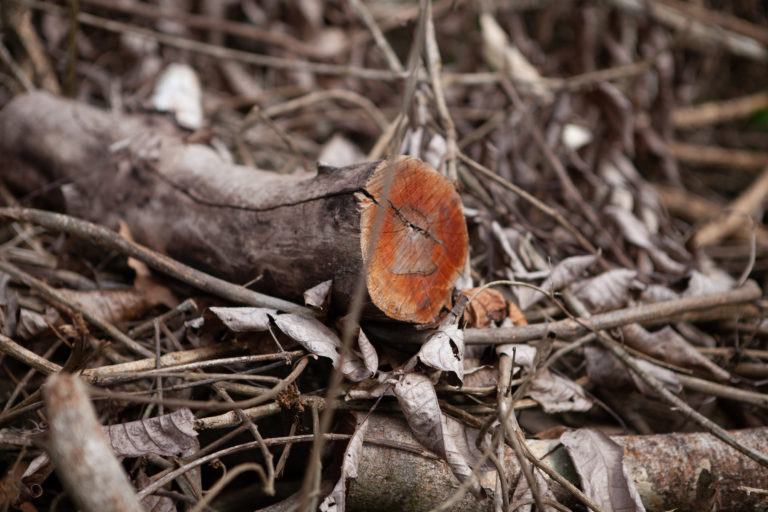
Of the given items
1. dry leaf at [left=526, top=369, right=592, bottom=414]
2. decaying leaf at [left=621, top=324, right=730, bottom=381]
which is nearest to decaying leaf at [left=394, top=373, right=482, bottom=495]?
dry leaf at [left=526, top=369, right=592, bottom=414]

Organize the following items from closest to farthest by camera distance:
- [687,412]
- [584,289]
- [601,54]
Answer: [687,412] → [584,289] → [601,54]

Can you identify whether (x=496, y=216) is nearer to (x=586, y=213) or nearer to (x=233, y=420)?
(x=586, y=213)

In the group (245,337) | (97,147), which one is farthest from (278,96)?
(245,337)

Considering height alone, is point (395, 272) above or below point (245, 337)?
above

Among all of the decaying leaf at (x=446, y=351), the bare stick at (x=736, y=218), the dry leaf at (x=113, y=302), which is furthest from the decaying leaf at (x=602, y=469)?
the bare stick at (x=736, y=218)

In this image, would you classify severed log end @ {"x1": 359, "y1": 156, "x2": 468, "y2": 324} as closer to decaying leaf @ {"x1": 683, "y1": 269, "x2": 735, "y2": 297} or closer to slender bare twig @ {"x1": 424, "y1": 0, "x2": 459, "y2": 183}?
slender bare twig @ {"x1": 424, "y1": 0, "x2": 459, "y2": 183}

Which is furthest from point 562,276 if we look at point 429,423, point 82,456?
point 82,456

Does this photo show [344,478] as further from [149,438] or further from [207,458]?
[149,438]
